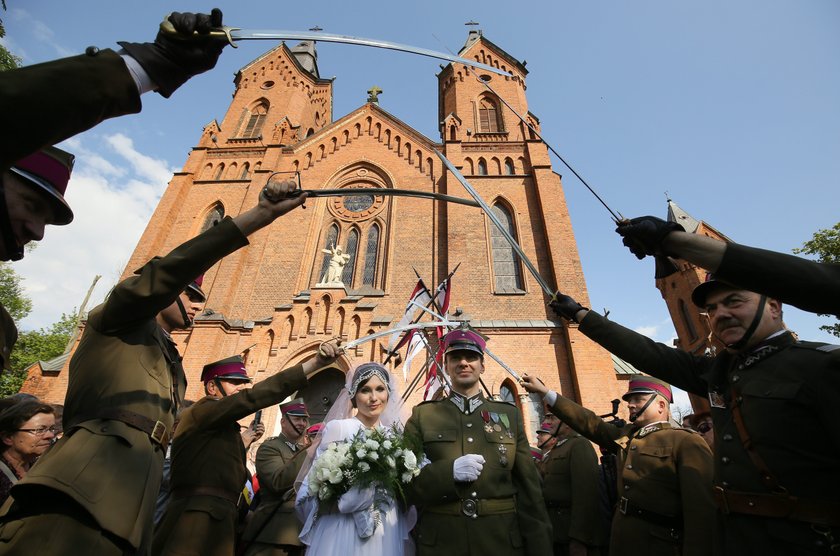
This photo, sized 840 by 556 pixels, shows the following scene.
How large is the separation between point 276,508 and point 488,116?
58.8 feet

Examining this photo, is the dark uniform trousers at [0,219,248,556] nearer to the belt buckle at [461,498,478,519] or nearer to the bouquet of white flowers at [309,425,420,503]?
the bouquet of white flowers at [309,425,420,503]

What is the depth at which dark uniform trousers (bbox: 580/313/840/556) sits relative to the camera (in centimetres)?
168

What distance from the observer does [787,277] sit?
1.41m

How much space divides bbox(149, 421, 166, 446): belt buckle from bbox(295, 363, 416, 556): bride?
1.17m

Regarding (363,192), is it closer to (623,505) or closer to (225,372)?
(225,372)

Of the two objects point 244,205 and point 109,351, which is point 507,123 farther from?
point 109,351

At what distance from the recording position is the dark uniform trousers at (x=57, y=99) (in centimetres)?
96

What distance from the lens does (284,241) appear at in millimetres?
15000

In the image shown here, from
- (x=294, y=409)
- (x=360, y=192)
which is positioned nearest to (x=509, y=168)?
(x=294, y=409)

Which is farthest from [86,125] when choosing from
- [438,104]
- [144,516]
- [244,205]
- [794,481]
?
[438,104]

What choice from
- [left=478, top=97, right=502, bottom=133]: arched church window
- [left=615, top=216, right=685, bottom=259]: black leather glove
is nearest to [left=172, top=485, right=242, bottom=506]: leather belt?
[left=615, top=216, right=685, bottom=259]: black leather glove

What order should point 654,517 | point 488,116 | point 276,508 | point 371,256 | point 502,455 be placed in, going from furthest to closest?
point 488,116
point 371,256
point 276,508
point 654,517
point 502,455

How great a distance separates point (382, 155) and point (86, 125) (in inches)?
658

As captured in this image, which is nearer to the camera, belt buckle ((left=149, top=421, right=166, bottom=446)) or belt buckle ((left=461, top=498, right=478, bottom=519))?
belt buckle ((left=149, top=421, right=166, bottom=446))
